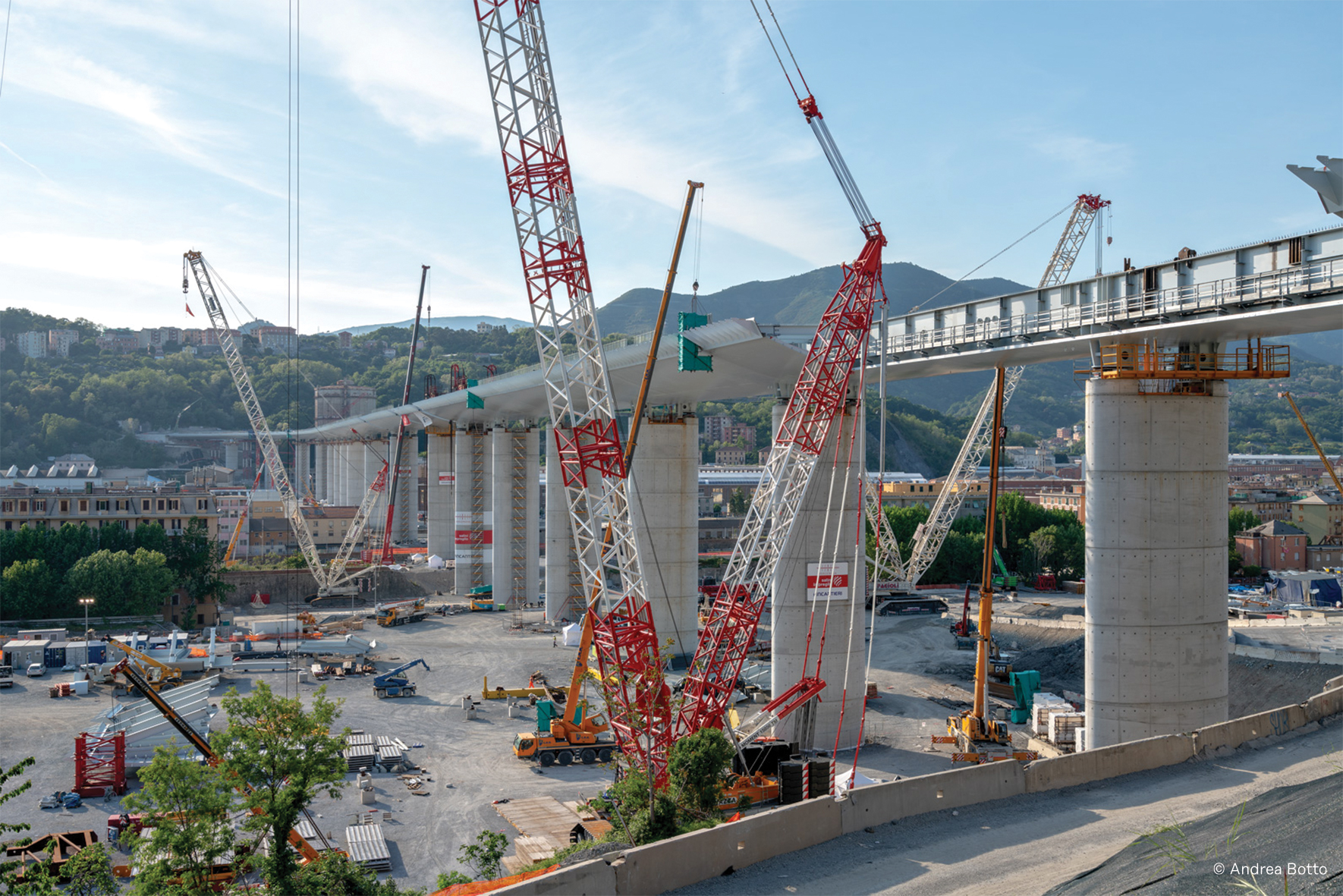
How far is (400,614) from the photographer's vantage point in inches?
3004

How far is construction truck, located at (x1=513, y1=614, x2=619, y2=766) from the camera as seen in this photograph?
37.8 meters

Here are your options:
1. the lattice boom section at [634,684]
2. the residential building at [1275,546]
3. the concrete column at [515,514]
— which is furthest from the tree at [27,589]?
the residential building at [1275,546]

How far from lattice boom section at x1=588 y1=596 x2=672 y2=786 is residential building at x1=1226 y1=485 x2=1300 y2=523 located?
4484 inches

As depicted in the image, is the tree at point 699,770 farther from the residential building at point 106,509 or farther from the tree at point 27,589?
the residential building at point 106,509

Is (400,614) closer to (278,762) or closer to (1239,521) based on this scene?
(278,762)

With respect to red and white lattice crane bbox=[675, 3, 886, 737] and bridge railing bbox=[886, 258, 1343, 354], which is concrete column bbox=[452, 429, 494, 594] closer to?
red and white lattice crane bbox=[675, 3, 886, 737]

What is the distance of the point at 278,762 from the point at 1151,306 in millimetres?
24714

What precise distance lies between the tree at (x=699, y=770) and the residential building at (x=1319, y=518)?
118706 mm

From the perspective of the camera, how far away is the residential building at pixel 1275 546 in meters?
108

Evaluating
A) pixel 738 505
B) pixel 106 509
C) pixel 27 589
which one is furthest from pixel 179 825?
pixel 738 505

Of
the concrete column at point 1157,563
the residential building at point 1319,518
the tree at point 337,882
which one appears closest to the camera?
the tree at point 337,882

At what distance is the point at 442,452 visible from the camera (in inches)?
3967

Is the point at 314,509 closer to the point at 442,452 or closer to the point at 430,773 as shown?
the point at 442,452

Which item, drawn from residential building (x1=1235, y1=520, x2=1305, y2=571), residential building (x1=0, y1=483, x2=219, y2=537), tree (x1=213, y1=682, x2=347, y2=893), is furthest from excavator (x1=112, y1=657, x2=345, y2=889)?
residential building (x1=1235, y1=520, x2=1305, y2=571)
